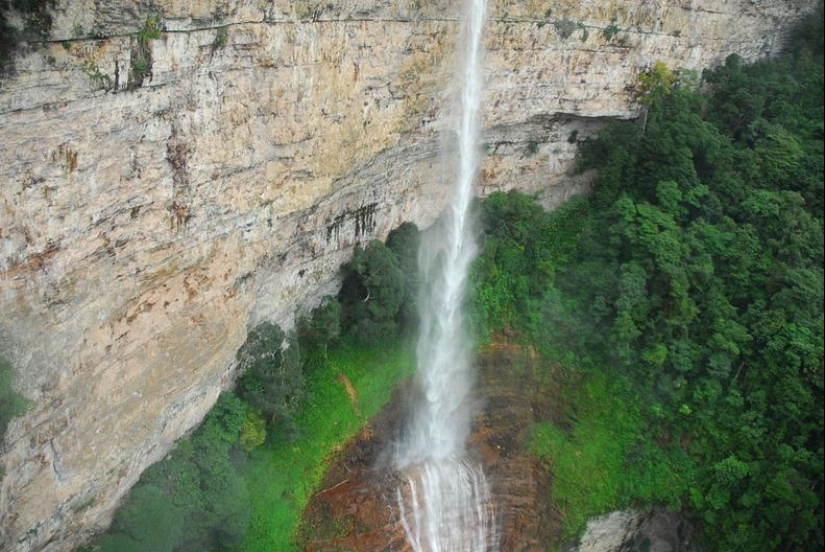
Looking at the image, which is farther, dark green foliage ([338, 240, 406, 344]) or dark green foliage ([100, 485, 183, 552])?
dark green foliage ([338, 240, 406, 344])

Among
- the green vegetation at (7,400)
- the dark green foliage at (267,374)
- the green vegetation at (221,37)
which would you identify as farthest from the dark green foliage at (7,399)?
the green vegetation at (221,37)

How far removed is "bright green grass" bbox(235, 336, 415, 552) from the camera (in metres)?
15.2

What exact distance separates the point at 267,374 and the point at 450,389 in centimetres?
541

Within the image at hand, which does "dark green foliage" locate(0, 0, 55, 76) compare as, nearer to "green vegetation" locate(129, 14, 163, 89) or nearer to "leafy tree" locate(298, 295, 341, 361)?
"green vegetation" locate(129, 14, 163, 89)

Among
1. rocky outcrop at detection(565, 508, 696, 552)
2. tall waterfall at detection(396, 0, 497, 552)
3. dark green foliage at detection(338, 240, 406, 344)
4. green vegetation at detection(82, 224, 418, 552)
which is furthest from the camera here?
dark green foliage at detection(338, 240, 406, 344)

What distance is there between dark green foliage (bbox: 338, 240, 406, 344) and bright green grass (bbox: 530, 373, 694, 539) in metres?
4.79

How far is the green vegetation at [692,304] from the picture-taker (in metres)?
17.0

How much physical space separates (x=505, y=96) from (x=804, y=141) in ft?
32.6

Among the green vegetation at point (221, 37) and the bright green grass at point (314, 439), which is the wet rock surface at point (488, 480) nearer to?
the bright green grass at point (314, 439)

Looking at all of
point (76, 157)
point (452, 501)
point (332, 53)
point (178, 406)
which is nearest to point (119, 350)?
point (178, 406)

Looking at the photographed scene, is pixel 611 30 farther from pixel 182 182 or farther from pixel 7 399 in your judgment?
pixel 7 399

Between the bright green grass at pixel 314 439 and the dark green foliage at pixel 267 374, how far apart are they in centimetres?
79

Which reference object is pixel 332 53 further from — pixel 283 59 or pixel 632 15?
pixel 632 15

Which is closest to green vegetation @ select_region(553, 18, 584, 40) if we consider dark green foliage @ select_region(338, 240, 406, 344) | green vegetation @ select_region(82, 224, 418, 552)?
green vegetation @ select_region(82, 224, 418, 552)
